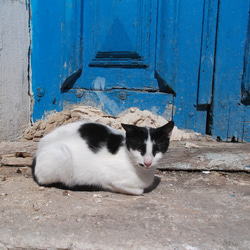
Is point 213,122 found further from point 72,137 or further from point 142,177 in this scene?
point 72,137

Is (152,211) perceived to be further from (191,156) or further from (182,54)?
(182,54)

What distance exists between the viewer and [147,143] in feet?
5.72

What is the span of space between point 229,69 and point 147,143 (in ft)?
4.48

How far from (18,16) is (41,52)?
0.38 m

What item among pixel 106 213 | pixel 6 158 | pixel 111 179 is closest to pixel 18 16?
pixel 6 158

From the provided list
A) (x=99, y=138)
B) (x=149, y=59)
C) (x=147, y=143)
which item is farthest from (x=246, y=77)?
(x=99, y=138)

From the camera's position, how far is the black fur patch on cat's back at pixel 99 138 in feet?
6.43

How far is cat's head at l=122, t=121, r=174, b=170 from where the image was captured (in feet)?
5.65

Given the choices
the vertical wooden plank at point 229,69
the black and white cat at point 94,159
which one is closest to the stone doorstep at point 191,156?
the vertical wooden plank at point 229,69

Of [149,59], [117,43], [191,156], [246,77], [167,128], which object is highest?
[117,43]

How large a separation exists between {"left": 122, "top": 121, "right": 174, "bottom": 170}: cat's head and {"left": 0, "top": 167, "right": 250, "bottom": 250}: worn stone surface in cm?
30

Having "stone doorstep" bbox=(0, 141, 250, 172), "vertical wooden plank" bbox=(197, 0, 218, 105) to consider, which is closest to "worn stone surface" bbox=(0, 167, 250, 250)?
"stone doorstep" bbox=(0, 141, 250, 172)

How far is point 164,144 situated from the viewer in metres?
1.81

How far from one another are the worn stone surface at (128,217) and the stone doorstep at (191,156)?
17cm
